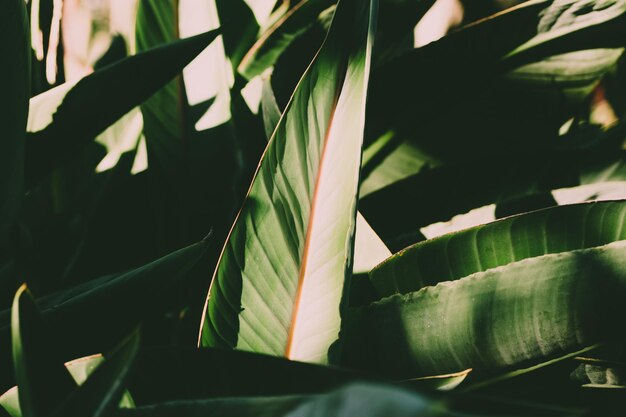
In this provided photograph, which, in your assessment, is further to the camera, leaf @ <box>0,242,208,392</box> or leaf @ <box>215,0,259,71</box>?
leaf @ <box>215,0,259,71</box>

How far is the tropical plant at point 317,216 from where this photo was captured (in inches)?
13.5

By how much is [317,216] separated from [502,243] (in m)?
0.14

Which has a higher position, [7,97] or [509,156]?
[7,97]

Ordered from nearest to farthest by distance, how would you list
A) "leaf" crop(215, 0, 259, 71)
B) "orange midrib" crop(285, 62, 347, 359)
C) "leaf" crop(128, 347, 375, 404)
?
"leaf" crop(128, 347, 375, 404) → "orange midrib" crop(285, 62, 347, 359) → "leaf" crop(215, 0, 259, 71)

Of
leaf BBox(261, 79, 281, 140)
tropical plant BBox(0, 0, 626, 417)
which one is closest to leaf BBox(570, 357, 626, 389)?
tropical plant BBox(0, 0, 626, 417)

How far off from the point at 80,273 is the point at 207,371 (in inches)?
14.5

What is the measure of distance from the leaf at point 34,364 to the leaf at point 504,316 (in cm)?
22

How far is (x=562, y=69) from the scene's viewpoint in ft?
2.24

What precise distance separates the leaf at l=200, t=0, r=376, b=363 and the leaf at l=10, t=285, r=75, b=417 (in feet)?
0.47

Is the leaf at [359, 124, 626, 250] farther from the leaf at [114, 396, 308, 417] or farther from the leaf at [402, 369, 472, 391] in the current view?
the leaf at [114, 396, 308, 417]

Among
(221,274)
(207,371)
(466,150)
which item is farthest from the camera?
(466,150)

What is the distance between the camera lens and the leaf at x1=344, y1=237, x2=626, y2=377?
1.24 ft

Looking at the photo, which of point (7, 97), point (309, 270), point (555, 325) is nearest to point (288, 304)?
point (309, 270)

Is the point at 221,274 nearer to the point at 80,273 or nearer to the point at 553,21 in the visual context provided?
the point at 80,273
